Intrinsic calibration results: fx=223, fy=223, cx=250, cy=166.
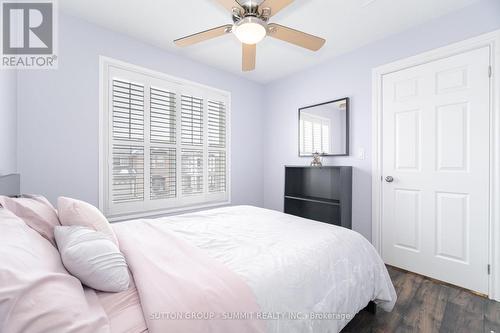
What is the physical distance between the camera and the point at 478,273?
6.26 feet

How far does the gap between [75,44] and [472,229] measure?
3.99 metres

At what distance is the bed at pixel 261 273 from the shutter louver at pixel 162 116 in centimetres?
132

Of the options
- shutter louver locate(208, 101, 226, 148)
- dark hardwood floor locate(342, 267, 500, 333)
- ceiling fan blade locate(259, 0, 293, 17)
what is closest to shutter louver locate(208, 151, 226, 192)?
shutter louver locate(208, 101, 226, 148)

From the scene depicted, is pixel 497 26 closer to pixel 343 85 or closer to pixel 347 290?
pixel 343 85

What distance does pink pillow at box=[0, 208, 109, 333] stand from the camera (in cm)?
53

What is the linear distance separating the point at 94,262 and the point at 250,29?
1.56 m

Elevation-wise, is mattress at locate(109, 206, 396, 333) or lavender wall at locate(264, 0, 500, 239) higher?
lavender wall at locate(264, 0, 500, 239)

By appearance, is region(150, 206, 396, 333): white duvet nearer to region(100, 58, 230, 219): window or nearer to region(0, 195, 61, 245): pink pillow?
region(0, 195, 61, 245): pink pillow

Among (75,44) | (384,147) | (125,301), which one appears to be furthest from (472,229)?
(75,44)

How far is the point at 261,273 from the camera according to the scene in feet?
3.27

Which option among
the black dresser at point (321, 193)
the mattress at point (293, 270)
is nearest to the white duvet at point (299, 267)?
the mattress at point (293, 270)

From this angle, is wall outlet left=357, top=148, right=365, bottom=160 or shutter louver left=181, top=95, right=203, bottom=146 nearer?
wall outlet left=357, top=148, right=365, bottom=160

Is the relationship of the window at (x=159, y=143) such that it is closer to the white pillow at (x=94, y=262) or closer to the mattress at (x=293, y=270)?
the mattress at (x=293, y=270)
